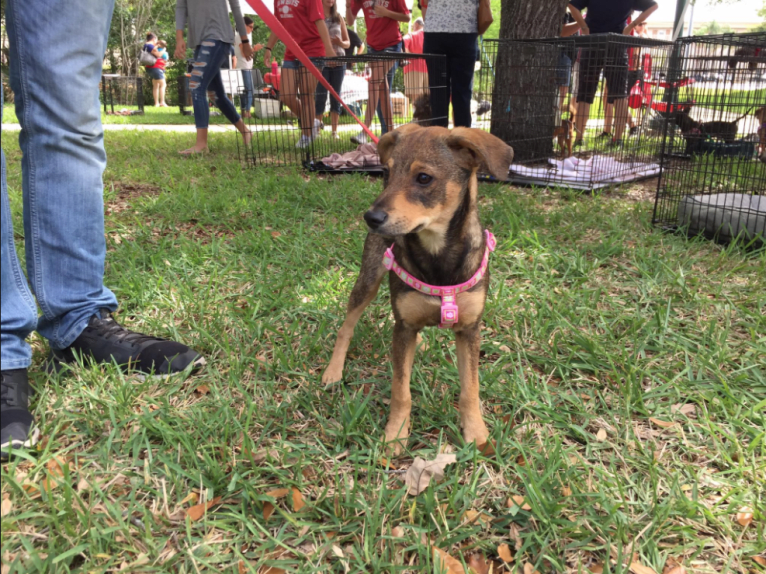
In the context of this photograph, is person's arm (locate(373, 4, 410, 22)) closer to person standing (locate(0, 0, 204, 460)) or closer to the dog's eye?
person standing (locate(0, 0, 204, 460))

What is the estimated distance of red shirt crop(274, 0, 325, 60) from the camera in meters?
7.50

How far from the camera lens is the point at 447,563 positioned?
159 centimetres

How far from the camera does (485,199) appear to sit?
17.4 feet

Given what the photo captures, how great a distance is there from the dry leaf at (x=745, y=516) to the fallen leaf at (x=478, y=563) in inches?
33.7

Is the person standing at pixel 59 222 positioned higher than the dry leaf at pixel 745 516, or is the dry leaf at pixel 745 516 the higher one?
the person standing at pixel 59 222

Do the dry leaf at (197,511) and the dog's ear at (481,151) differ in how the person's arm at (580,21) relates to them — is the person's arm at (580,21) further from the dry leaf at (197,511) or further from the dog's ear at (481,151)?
the dry leaf at (197,511)

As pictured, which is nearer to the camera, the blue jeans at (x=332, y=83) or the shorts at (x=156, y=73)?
the blue jeans at (x=332, y=83)

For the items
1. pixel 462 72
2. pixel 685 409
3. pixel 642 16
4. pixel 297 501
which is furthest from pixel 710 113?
pixel 297 501

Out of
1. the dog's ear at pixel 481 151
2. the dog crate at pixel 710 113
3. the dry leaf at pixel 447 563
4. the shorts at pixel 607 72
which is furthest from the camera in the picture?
the shorts at pixel 607 72

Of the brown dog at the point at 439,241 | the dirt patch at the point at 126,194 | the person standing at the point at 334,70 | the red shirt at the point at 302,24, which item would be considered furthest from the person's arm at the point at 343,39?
the brown dog at the point at 439,241

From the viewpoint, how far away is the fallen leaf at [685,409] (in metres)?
2.29

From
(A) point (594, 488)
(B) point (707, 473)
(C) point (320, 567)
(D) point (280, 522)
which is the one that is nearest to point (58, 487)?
(D) point (280, 522)

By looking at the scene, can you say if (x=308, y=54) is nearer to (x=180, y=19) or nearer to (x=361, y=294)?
(x=180, y=19)

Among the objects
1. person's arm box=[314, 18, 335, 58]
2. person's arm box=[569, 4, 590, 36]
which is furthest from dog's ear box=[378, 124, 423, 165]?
person's arm box=[569, 4, 590, 36]
